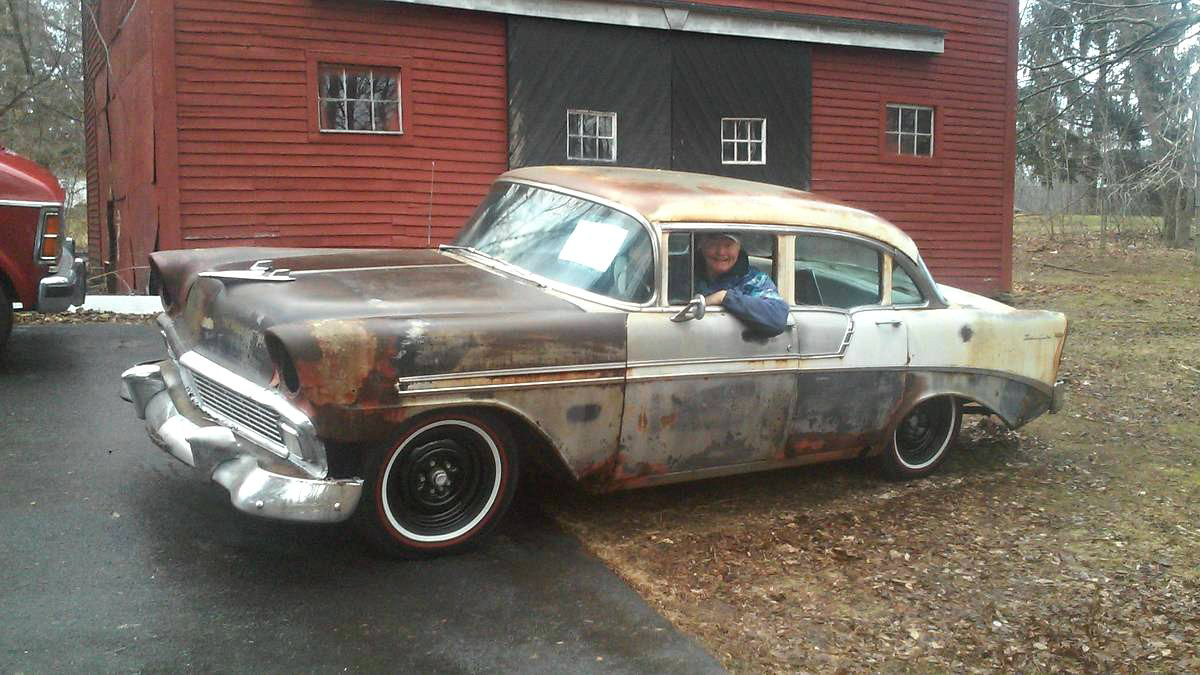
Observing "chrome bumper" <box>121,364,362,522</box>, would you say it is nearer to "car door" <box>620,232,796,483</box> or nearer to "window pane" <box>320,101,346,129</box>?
"car door" <box>620,232,796,483</box>

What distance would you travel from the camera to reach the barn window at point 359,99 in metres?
11.6

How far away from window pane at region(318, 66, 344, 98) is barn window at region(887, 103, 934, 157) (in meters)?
7.76

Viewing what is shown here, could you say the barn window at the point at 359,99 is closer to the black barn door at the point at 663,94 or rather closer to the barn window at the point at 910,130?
the black barn door at the point at 663,94

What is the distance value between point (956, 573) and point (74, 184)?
35692 mm

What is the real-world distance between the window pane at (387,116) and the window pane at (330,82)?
17.5 inches

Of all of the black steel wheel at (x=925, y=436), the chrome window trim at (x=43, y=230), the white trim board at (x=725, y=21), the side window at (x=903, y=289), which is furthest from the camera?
the white trim board at (x=725, y=21)

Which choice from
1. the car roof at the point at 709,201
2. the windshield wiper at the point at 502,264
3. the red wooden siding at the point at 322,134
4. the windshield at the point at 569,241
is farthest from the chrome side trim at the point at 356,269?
the red wooden siding at the point at 322,134

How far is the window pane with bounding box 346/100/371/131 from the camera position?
11781mm

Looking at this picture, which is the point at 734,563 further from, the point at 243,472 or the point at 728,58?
the point at 728,58

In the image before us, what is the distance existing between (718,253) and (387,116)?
7.92 meters

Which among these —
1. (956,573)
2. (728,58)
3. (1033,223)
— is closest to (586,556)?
(956,573)

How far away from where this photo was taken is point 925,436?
580 cm

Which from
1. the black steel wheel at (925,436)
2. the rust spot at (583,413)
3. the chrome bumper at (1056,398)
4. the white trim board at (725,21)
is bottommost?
the black steel wheel at (925,436)

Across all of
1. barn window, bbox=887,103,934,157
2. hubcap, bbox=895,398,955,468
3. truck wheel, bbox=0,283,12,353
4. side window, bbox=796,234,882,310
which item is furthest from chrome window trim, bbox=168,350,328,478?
barn window, bbox=887,103,934,157
